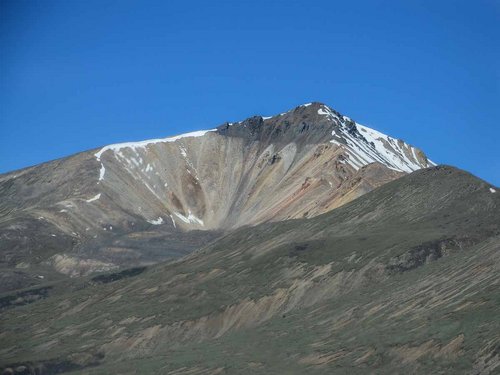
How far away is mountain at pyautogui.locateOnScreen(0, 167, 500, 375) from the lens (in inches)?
3233

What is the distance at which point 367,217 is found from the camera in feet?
474

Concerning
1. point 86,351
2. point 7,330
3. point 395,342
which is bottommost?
point 395,342

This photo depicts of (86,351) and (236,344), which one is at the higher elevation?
(86,351)

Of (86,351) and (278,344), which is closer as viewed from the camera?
(278,344)

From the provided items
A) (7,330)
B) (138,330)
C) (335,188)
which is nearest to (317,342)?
(138,330)

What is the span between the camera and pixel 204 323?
4779 inches

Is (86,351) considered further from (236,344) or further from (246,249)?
(246,249)

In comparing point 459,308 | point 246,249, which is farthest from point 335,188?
point 459,308

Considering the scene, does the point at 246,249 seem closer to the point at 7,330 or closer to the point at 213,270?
the point at 213,270

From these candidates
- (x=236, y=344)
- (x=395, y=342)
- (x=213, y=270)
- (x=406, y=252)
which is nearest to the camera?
(x=395, y=342)

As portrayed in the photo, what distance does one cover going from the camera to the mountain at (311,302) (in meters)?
82.1

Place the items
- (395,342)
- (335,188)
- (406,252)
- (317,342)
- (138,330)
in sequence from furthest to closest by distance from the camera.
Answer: (335,188) < (138,330) < (406,252) < (317,342) < (395,342)

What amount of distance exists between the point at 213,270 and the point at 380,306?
1941 inches

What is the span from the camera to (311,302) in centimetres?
11588
